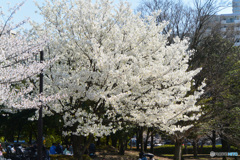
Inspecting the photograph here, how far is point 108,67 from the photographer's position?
12.2m

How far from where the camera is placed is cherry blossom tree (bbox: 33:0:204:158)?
12.8 metres

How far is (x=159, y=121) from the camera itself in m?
14.1

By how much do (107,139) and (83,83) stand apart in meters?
23.6

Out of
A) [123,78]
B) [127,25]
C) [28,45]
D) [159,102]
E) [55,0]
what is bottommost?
[159,102]

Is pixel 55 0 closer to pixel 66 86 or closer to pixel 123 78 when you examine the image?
pixel 66 86

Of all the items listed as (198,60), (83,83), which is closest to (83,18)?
(83,83)

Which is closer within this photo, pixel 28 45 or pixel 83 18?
pixel 28 45

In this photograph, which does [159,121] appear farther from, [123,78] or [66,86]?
[66,86]

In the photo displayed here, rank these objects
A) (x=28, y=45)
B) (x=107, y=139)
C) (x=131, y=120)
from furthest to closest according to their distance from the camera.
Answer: (x=107, y=139) < (x=131, y=120) < (x=28, y=45)

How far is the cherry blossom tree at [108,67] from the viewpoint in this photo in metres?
12.8

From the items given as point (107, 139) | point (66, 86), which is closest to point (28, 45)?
point (66, 86)

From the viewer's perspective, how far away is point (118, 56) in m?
12.2

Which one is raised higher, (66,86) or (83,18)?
(83,18)

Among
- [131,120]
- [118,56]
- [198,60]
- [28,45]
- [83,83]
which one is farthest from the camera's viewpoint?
[198,60]
